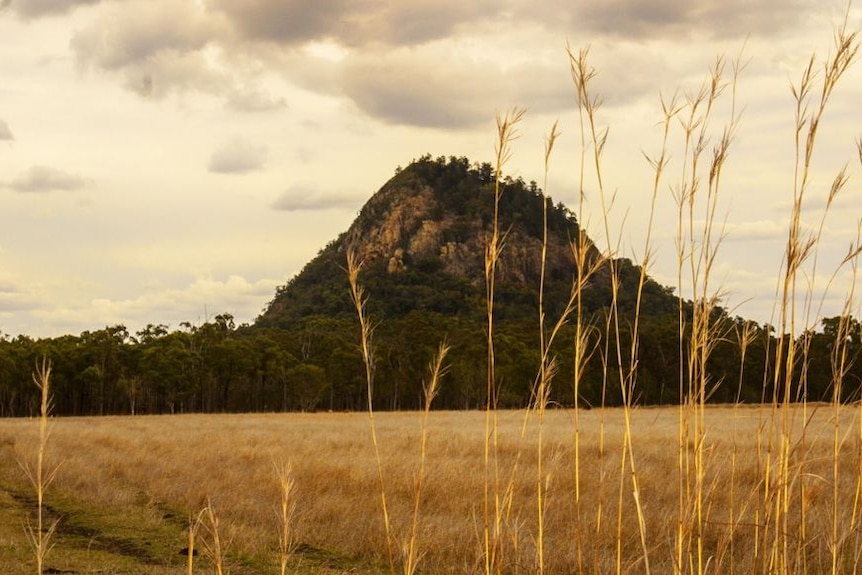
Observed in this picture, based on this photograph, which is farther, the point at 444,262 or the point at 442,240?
the point at 442,240

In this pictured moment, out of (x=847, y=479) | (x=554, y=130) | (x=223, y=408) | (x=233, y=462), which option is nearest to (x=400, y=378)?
(x=223, y=408)

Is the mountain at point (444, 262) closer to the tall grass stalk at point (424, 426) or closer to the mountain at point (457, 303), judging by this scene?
the mountain at point (457, 303)

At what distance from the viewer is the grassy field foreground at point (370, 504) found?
8203mm

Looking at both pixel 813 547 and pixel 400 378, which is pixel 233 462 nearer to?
pixel 813 547

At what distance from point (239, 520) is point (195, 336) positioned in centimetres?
6621

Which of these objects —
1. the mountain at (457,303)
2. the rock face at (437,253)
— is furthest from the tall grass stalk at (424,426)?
the rock face at (437,253)

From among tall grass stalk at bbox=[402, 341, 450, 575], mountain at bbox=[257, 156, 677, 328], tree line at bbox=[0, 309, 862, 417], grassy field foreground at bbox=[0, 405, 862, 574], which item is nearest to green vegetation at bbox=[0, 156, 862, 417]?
tree line at bbox=[0, 309, 862, 417]

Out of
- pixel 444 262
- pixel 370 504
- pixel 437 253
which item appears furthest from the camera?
pixel 437 253

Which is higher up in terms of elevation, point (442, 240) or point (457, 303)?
point (442, 240)

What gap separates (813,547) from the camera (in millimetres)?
8461

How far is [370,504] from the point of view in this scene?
41.1ft

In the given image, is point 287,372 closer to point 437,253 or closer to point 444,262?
point 444,262

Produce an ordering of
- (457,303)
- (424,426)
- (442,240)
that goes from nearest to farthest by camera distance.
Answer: (424,426)
(457,303)
(442,240)

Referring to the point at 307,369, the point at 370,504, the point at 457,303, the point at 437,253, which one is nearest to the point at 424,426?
the point at 370,504
